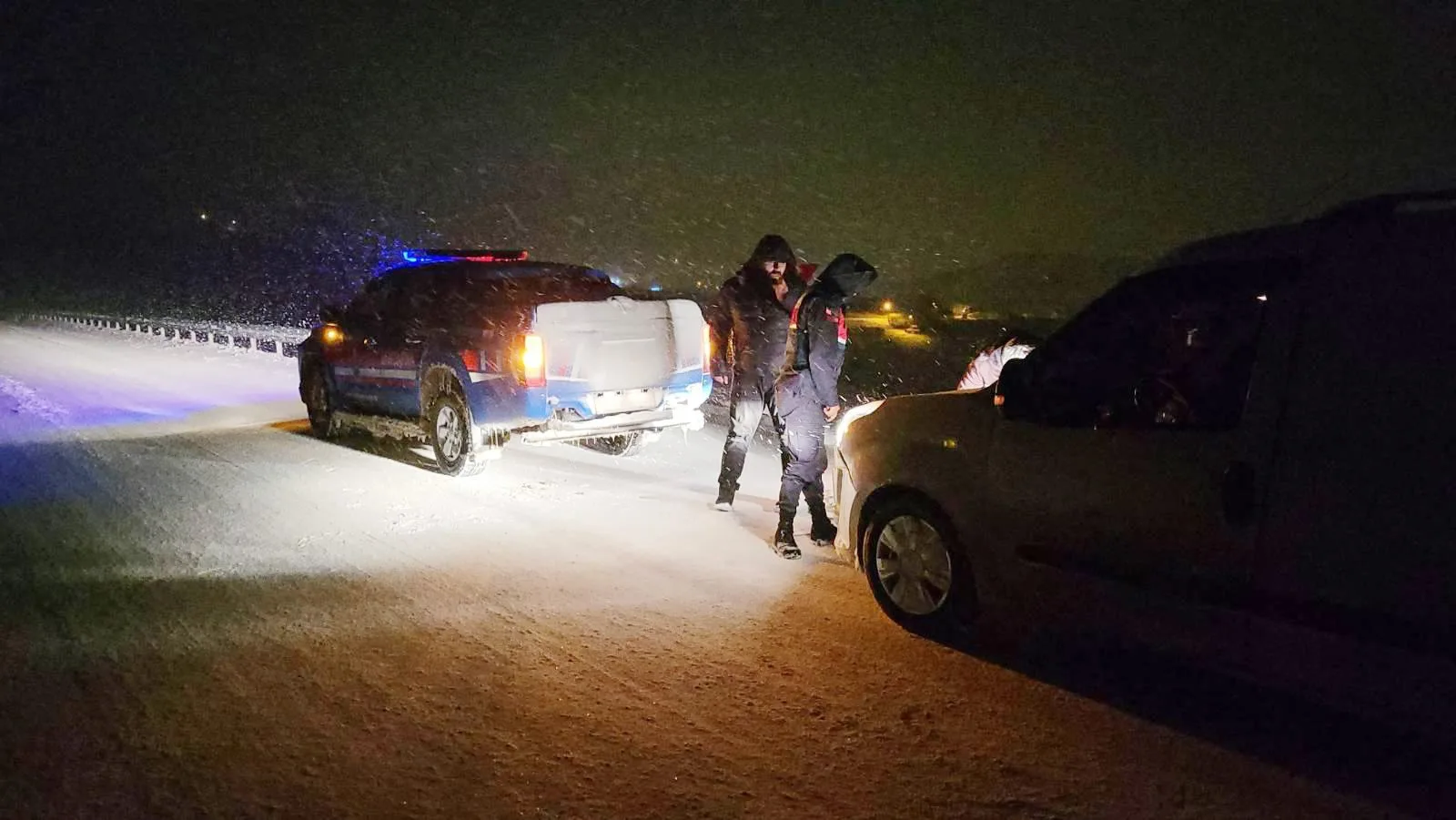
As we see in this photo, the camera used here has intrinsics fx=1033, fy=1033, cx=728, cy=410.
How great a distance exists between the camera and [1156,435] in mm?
4094

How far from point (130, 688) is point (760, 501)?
194 inches

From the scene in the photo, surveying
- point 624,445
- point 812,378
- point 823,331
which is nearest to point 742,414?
point 812,378

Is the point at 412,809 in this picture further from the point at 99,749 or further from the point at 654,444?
the point at 654,444

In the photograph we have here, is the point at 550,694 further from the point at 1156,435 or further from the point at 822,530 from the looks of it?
the point at 822,530

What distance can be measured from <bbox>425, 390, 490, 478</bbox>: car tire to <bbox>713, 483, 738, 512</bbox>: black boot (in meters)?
2.32

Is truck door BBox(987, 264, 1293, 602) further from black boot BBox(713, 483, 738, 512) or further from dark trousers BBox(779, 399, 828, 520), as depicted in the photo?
black boot BBox(713, 483, 738, 512)

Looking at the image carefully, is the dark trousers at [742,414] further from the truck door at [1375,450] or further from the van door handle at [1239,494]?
the truck door at [1375,450]

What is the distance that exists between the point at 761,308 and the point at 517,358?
2273 millimetres

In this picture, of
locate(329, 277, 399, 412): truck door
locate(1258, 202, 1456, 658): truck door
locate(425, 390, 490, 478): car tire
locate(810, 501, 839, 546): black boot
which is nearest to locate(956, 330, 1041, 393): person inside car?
locate(810, 501, 839, 546): black boot

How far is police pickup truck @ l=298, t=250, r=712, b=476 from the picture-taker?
852cm

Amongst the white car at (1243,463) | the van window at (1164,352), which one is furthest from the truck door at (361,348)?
the van window at (1164,352)

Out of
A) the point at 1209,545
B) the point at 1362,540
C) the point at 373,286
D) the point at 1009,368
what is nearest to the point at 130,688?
the point at 1009,368

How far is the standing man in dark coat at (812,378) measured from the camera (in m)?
6.27

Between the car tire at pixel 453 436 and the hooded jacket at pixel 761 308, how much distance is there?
111 inches
